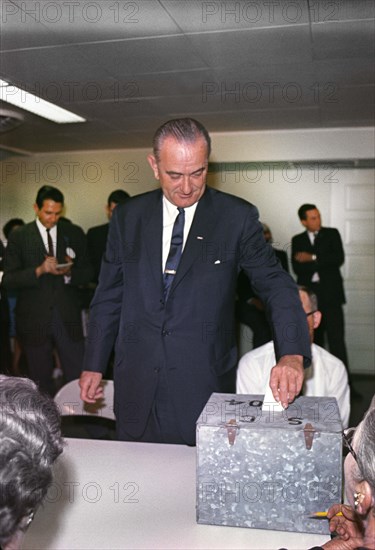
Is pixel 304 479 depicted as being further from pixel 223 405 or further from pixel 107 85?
pixel 107 85

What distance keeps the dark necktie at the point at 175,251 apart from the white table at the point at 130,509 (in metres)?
0.62

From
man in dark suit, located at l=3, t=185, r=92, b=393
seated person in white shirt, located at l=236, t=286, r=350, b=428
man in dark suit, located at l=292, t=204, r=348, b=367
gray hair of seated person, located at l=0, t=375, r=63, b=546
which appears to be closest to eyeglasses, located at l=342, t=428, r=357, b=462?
gray hair of seated person, located at l=0, t=375, r=63, b=546

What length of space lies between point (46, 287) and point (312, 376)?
9.14 ft

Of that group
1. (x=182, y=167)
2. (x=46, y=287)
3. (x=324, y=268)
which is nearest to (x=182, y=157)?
(x=182, y=167)

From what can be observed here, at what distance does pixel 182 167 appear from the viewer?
206 cm

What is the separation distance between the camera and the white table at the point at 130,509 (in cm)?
130

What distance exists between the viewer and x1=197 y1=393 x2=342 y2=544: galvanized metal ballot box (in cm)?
134

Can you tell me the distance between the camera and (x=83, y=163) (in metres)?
8.08

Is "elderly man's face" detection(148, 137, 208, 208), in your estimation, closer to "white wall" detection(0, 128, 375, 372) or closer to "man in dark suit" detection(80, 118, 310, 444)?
"man in dark suit" detection(80, 118, 310, 444)

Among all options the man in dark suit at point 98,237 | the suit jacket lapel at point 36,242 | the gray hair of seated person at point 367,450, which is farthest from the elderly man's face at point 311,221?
the gray hair of seated person at point 367,450

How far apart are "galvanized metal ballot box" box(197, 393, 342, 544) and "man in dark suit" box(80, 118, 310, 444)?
767mm

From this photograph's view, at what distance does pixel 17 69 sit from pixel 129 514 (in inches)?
140

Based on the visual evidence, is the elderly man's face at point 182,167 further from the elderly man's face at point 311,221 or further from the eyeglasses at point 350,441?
the elderly man's face at point 311,221

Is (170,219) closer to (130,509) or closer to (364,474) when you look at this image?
(130,509)
